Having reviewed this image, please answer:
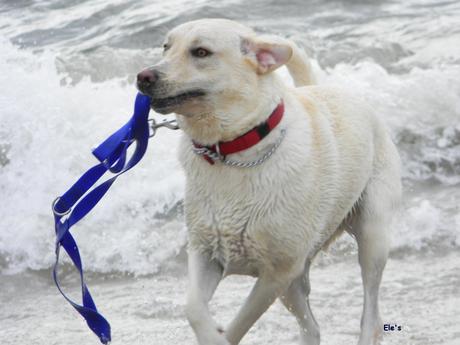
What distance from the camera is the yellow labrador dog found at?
146 inches

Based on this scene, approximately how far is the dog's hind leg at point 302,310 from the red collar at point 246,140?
44.6 inches

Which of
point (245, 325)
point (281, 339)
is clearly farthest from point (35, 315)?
point (245, 325)

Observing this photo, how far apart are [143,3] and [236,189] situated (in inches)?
388

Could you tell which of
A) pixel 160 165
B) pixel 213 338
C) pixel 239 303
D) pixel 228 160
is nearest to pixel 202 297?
pixel 213 338

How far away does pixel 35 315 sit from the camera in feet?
19.1

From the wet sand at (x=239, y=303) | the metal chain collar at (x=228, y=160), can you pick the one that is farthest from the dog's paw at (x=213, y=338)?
the wet sand at (x=239, y=303)

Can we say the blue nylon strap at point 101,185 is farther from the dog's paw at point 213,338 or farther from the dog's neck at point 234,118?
the dog's paw at point 213,338

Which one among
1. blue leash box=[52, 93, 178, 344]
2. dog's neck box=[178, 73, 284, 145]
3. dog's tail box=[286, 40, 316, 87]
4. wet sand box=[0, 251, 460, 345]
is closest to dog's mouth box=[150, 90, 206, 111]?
dog's neck box=[178, 73, 284, 145]

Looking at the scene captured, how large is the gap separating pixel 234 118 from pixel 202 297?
73cm

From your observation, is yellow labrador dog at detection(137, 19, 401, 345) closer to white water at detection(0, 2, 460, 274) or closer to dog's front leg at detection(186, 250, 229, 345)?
dog's front leg at detection(186, 250, 229, 345)

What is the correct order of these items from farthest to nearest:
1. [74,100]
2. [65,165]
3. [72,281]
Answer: [74,100], [65,165], [72,281]

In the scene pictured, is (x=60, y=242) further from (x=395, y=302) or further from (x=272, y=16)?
(x=272, y=16)

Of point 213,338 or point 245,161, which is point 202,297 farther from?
point 245,161

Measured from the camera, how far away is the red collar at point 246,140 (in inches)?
151
